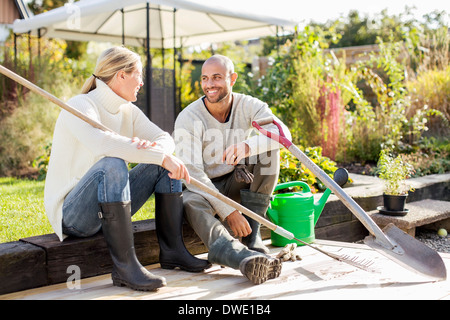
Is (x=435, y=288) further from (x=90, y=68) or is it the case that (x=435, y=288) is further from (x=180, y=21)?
(x=90, y=68)

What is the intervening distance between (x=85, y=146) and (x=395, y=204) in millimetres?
2157

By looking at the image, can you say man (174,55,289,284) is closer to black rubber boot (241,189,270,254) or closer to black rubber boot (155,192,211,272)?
black rubber boot (241,189,270,254)

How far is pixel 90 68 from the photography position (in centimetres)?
1037

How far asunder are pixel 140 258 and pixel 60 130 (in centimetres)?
77

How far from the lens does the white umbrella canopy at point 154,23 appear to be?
749 centimetres

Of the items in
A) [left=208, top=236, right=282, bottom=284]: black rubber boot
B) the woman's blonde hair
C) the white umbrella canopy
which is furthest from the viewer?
the white umbrella canopy

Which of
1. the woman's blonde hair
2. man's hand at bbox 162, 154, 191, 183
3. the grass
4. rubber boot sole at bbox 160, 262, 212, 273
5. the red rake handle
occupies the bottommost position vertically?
rubber boot sole at bbox 160, 262, 212, 273

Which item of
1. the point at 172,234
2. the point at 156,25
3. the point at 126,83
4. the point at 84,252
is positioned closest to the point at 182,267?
the point at 172,234

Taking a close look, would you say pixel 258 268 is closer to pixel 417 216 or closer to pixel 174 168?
pixel 174 168

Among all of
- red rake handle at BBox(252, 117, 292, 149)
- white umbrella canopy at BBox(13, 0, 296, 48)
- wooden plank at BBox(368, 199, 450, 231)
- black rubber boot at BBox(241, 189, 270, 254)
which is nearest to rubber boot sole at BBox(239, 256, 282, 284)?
black rubber boot at BBox(241, 189, 270, 254)

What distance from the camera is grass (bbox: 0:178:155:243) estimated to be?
279 cm

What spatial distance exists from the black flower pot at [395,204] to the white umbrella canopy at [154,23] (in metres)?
4.50

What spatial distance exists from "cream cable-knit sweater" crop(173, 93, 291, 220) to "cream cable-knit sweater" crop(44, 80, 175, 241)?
24cm
